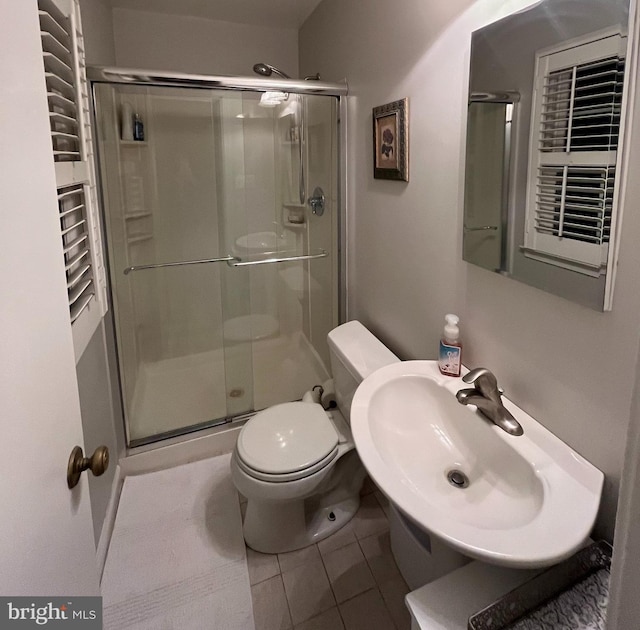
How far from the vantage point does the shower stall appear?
2.05 meters

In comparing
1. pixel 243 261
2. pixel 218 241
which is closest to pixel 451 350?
pixel 243 261

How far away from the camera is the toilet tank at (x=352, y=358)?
1680 mm

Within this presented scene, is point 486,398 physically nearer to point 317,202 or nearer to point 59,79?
point 59,79

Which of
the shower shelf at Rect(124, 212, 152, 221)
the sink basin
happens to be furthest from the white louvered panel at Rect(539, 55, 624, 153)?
the shower shelf at Rect(124, 212, 152, 221)

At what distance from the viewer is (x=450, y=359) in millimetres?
1369

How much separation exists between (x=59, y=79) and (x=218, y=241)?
1.29 meters

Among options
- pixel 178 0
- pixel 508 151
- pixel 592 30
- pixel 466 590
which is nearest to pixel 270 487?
pixel 466 590

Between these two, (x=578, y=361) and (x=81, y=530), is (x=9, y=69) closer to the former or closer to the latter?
(x=81, y=530)

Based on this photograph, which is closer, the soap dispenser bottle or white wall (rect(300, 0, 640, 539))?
white wall (rect(300, 0, 640, 539))

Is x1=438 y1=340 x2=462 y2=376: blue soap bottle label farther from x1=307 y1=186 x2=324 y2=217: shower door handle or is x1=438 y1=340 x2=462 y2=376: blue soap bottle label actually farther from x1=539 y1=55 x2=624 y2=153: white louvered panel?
x1=307 y1=186 x2=324 y2=217: shower door handle

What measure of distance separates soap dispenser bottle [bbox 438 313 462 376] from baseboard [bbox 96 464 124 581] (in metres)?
1.35

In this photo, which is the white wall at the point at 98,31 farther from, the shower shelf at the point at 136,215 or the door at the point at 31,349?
Result: the door at the point at 31,349

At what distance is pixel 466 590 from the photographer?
98cm

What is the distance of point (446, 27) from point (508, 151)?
491 mm
